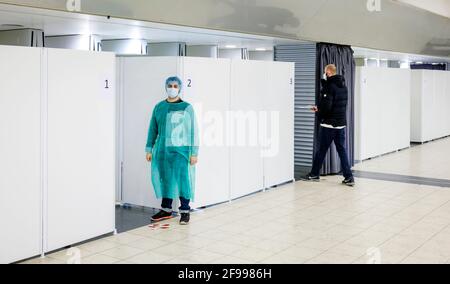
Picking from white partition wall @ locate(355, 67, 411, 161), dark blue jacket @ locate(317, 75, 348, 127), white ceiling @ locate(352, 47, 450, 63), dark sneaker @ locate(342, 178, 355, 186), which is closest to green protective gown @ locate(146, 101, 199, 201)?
dark blue jacket @ locate(317, 75, 348, 127)

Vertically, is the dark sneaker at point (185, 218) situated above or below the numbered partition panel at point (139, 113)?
below

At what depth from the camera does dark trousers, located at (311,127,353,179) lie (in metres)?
8.90

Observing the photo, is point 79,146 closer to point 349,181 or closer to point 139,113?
point 139,113

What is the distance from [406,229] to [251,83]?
9.95ft

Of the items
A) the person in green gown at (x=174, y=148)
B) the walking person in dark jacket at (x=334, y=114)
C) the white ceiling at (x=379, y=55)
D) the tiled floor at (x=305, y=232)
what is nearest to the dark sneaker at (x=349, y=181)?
the walking person in dark jacket at (x=334, y=114)

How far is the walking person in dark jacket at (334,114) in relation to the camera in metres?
8.88

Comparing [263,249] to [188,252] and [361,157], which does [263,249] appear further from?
[361,157]

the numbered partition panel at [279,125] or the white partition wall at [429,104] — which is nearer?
the numbered partition panel at [279,125]

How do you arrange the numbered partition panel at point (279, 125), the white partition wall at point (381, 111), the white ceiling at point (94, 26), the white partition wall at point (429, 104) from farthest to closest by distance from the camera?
the white partition wall at point (429, 104), the white partition wall at point (381, 111), the numbered partition panel at point (279, 125), the white ceiling at point (94, 26)

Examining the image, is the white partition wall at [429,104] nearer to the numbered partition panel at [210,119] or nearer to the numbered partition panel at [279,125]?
the numbered partition panel at [279,125]

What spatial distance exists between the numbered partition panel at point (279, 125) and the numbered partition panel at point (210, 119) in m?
1.07

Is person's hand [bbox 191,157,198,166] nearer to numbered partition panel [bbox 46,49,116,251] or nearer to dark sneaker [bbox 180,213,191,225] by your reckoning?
dark sneaker [bbox 180,213,191,225]

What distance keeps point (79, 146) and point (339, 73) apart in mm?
5676

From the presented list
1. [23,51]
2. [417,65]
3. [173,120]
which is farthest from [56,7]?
[417,65]
